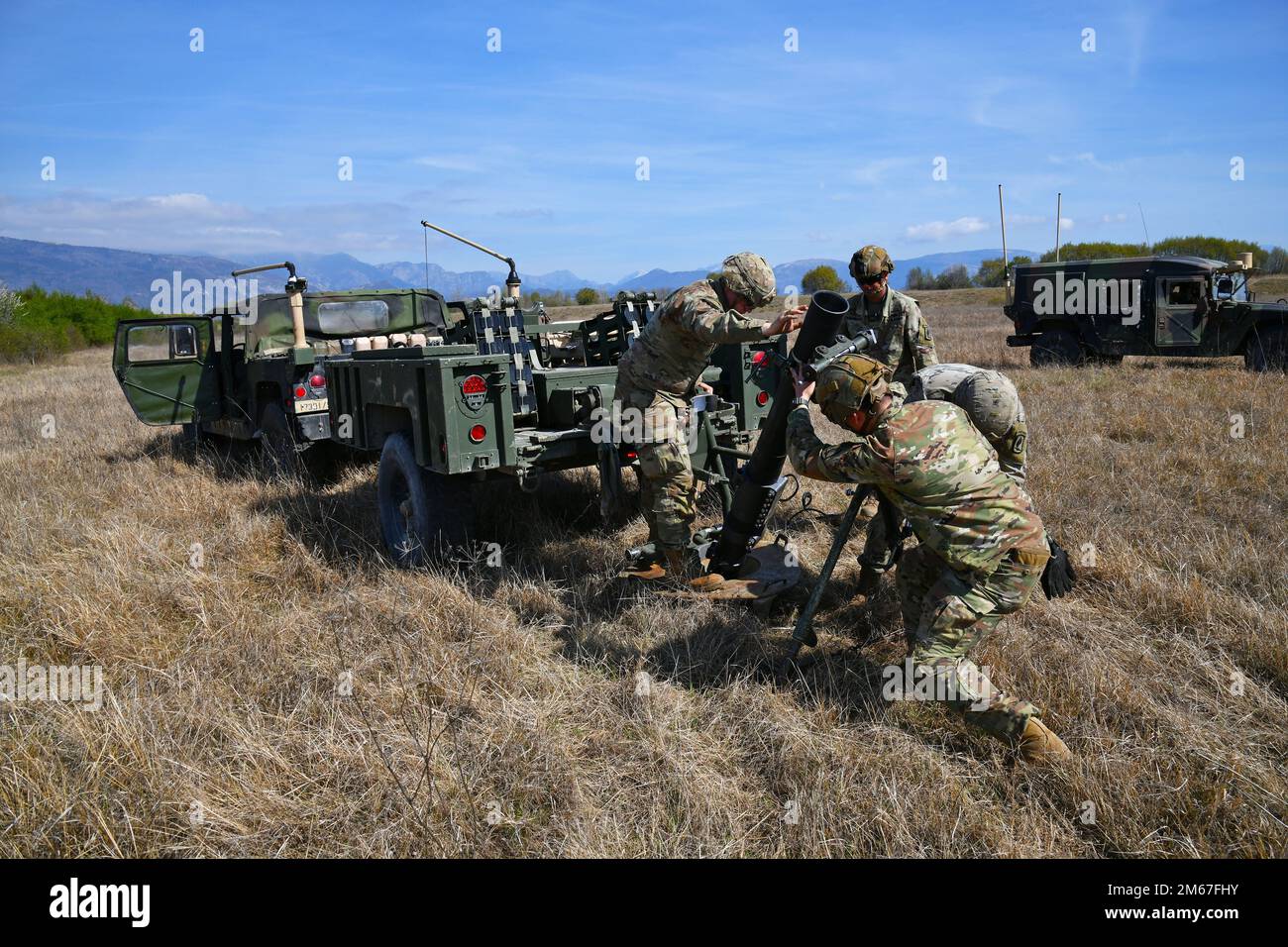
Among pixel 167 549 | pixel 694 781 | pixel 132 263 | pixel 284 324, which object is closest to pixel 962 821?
pixel 694 781

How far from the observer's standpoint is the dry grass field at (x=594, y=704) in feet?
9.23

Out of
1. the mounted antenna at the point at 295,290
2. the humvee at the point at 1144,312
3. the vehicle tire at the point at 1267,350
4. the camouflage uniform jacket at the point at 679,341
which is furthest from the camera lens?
the humvee at the point at 1144,312

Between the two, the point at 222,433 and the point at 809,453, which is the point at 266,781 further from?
the point at 222,433

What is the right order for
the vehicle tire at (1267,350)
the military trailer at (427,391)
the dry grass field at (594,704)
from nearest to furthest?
the dry grass field at (594,704), the military trailer at (427,391), the vehicle tire at (1267,350)

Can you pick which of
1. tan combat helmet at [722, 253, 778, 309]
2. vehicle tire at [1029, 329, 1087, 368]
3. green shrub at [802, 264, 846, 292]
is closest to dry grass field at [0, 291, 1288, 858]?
tan combat helmet at [722, 253, 778, 309]

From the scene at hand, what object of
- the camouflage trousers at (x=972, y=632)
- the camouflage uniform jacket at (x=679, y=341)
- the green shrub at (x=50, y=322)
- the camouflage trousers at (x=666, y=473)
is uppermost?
the green shrub at (x=50, y=322)

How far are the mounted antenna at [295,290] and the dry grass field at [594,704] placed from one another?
1941mm

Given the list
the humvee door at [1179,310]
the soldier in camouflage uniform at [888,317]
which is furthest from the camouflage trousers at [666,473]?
the humvee door at [1179,310]

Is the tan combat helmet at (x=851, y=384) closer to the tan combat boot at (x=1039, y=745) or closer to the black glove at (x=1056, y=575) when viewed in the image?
the black glove at (x=1056, y=575)

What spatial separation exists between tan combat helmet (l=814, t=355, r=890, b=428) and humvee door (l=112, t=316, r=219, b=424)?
6872mm

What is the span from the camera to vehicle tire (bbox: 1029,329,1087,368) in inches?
543
